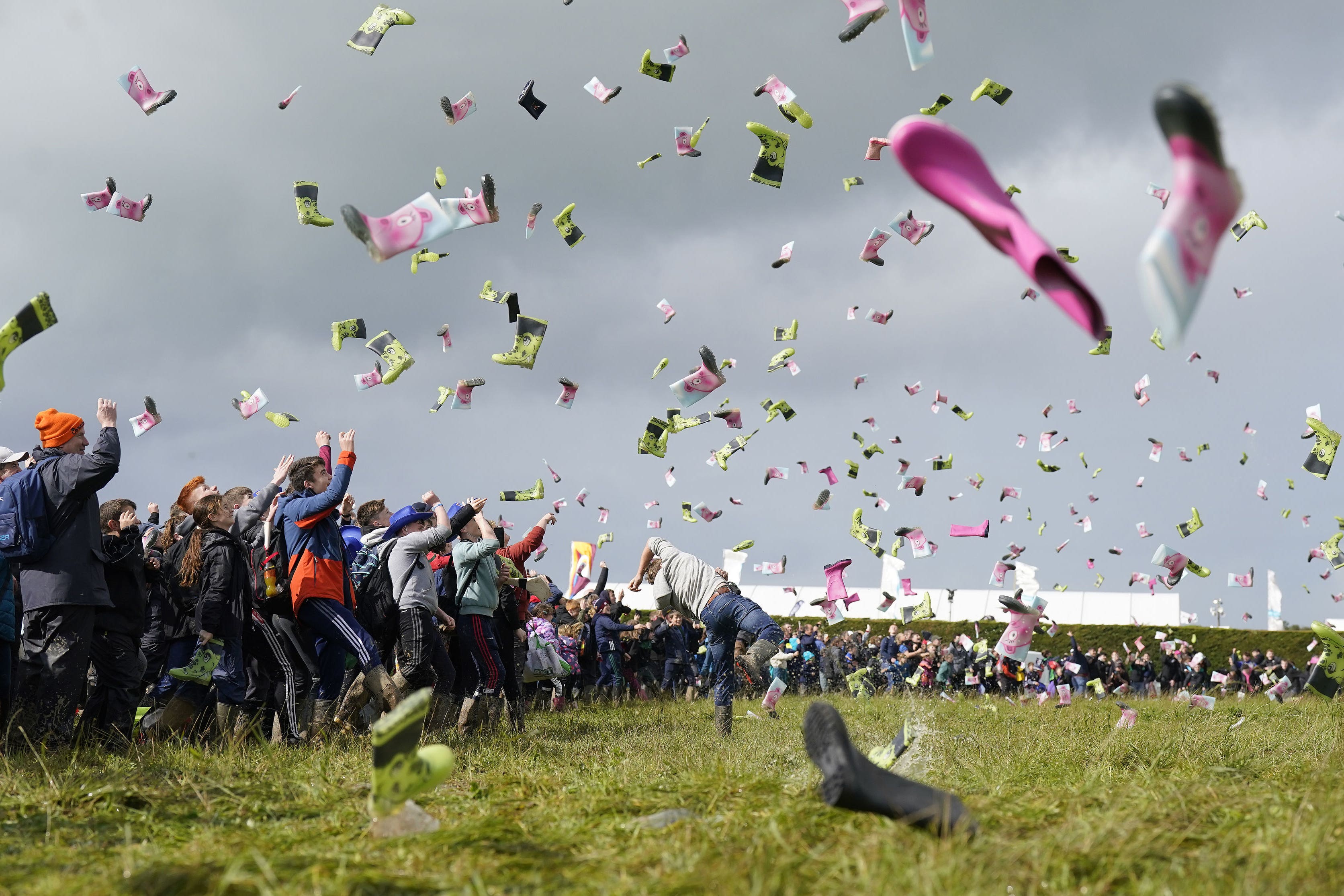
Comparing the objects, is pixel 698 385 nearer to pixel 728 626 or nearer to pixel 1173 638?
pixel 728 626

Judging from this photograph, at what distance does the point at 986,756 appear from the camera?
5.55 m

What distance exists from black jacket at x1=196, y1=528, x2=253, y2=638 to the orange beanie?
3.35 feet

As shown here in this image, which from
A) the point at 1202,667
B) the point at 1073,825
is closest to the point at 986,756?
the point at 1073,825

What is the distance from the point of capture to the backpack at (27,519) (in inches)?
199

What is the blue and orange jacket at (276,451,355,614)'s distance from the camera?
19.0 ft

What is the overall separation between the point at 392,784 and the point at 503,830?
0.41m

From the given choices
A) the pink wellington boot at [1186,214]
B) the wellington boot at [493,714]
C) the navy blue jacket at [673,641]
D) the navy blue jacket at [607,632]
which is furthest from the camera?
the navy blue jacket at [673,641]

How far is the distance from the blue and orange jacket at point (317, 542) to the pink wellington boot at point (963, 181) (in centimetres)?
408

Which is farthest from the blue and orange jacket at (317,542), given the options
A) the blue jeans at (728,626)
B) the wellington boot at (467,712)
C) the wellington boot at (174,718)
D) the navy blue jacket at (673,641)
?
the navy blue jacket at (673,641)

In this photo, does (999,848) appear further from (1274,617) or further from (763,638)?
(1274,617)

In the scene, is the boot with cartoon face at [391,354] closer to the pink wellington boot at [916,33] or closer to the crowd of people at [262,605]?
the crowd of people at [262,605]

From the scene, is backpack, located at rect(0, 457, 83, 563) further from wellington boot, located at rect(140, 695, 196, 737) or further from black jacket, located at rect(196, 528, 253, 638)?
wellington boot, located at rect(140, 695, 196, 737)

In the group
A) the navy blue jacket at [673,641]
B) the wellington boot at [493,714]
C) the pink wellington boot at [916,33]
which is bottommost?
the navy blue jacket at [673,641]

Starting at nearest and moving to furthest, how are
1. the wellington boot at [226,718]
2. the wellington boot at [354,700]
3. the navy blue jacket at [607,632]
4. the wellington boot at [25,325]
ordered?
1. the wellington boot at [25,325]
2. the wellington boot at [226,718]
3. the wellington boot at [354,700]
4. the navy blue jacket at [607,632]
